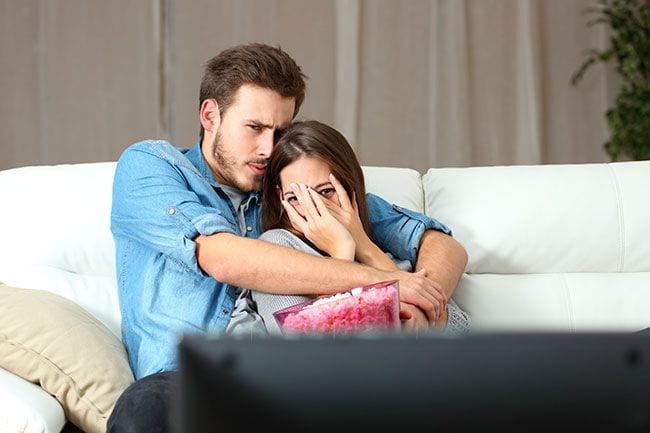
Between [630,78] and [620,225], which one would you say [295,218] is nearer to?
[620,225]

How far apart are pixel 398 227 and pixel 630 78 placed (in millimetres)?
2585

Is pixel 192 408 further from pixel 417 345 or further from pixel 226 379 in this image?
pixel 417 345

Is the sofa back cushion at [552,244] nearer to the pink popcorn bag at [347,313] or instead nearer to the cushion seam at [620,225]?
the cushion seam at [620,225]

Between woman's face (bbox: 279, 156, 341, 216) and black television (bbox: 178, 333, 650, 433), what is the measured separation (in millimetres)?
1359

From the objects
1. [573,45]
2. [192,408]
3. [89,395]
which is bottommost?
[89,395]

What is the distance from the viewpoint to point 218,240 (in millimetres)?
1762

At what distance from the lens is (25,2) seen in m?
4.30

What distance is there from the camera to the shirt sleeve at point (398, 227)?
2035mm

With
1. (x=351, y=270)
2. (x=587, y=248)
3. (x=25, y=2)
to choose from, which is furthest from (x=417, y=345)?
(x=25, y=2)

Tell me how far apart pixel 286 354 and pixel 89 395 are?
4.03ft

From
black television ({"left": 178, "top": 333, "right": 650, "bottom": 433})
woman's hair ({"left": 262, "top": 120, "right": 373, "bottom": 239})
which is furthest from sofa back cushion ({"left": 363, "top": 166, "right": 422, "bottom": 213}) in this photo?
black television ({"left": 178, "top": 333, "right": 650, "bottom": 433})

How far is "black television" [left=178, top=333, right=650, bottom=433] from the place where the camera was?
0.55 m

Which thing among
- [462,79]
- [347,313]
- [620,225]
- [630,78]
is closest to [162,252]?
[347,313]

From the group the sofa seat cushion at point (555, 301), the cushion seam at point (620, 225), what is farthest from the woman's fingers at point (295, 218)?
the cushion seam at point (620, 225)
